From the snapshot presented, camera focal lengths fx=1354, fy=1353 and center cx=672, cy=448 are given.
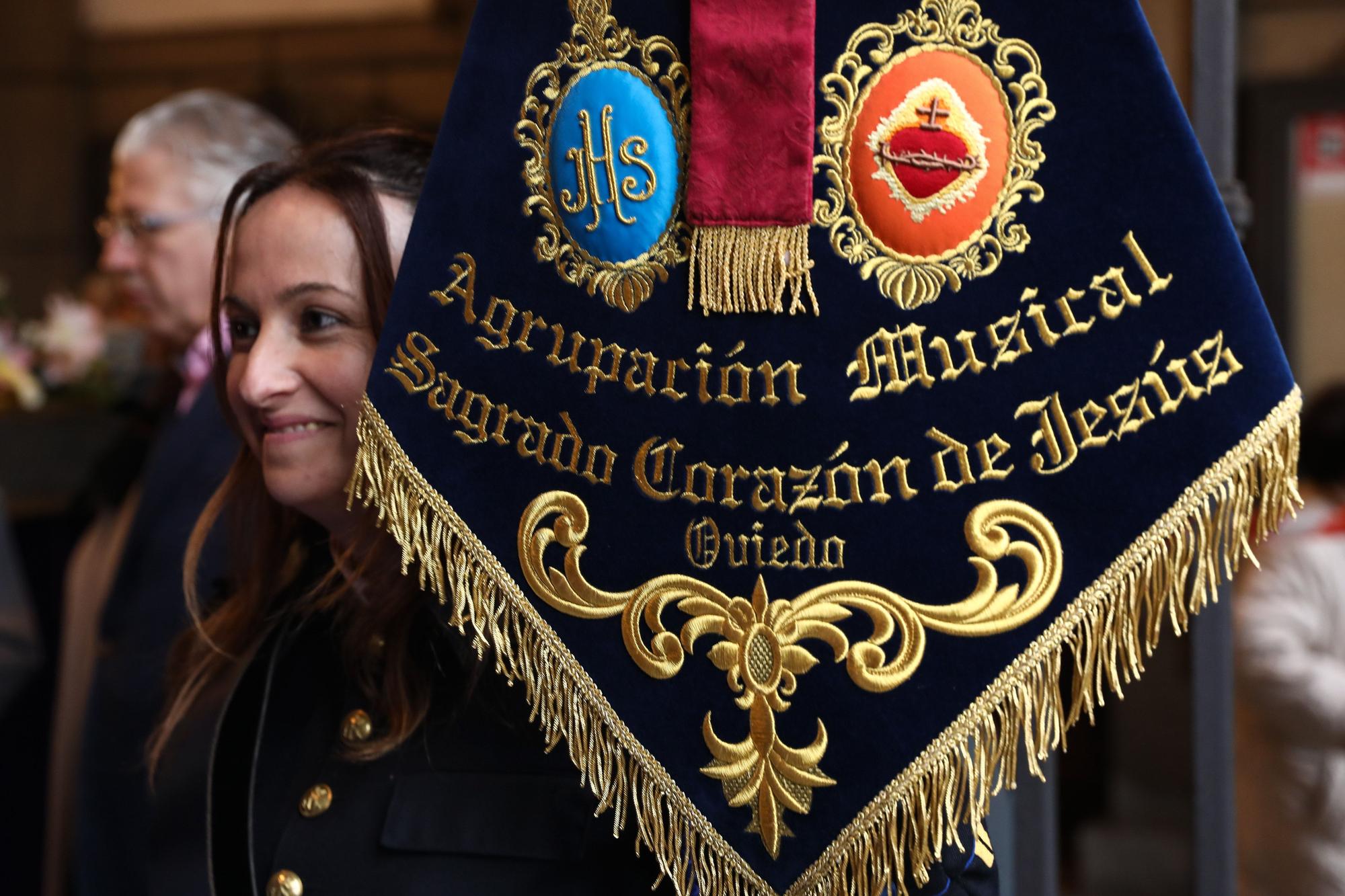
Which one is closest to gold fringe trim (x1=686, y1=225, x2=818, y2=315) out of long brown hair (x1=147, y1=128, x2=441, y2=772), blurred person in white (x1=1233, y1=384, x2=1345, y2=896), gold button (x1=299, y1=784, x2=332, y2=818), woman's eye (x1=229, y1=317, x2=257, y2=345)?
long brown hair (x1=147, y1=128, x2=441, y2=772)

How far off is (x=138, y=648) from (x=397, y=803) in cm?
96

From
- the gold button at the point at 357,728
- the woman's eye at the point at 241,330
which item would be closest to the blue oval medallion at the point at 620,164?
the woman's eye at the point at 241,330

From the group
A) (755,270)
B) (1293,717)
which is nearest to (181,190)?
(755,270)

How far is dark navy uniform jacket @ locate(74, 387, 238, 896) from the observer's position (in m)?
2.05

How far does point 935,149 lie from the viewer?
111cm

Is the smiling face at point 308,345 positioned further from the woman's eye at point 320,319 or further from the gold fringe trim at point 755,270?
the gold fringe trim at point 755,270

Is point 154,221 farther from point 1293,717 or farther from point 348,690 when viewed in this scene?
point 1293,717

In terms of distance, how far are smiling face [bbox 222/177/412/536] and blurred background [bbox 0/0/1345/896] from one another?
24 cm

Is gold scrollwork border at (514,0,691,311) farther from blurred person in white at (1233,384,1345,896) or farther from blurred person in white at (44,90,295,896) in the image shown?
blurred person in white at (1233,384,1345,896)

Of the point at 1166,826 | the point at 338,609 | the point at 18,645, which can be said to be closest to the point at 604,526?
the point at 338,609

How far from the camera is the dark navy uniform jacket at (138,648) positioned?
2.05 m

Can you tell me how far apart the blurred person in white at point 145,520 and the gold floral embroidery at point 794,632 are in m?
1.02

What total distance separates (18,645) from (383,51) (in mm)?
3606

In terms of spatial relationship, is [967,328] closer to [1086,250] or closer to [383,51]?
[1086,250]
